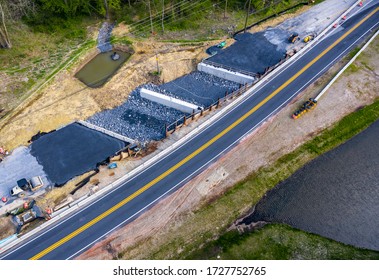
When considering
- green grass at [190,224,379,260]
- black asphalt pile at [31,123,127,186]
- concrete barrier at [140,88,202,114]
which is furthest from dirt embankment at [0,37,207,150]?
green grass at [190,224,379,260]

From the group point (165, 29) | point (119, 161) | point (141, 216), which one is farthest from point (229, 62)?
point (141, 216)

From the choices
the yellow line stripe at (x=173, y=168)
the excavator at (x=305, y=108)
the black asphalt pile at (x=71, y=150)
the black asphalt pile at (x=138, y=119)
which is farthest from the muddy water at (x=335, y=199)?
the black asphalt pile at (x=71, y=150)

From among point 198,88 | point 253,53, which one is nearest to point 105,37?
point 198,88

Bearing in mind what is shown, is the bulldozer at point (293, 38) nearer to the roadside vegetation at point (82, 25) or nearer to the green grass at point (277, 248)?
the roadside vegetation at point (82, 25)

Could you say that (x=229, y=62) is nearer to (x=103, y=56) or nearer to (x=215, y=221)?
(x=103, y=56)

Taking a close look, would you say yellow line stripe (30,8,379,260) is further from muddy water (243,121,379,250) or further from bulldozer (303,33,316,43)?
muddy water (243,121,379,250)

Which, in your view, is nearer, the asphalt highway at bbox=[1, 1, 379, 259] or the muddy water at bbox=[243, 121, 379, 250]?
the asphalt highway at bbox=[1, 1, 379, 259]

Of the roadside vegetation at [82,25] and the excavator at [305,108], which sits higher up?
the roadside vegetation at [82,25]
